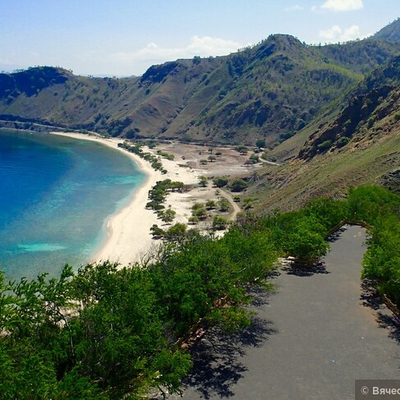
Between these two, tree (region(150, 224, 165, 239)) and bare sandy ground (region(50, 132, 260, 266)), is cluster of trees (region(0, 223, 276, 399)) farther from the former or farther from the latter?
tree (region(150, 224, 165, 239))

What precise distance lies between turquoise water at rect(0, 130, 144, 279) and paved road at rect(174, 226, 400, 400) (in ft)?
137

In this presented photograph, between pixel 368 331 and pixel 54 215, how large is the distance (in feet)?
264

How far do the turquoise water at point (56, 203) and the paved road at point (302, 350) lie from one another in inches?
1639

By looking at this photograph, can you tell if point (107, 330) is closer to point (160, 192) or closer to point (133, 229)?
point (133, 229)

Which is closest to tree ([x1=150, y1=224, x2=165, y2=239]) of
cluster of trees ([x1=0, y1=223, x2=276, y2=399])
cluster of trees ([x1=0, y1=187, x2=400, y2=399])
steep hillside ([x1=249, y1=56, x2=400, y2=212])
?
steep hillside ([x1=249, y1=56, x2=400, y2=212])

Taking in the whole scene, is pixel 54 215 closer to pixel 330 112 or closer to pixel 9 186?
pixel 9 186

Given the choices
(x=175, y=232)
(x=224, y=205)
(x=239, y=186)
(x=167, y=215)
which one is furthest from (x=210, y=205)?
(x=175, y=232)

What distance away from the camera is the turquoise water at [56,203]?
221 feet

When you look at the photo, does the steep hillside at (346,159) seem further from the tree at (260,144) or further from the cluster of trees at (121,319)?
the tree at (260,144)

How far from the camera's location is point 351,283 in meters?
32.5

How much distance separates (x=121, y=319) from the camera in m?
18.6

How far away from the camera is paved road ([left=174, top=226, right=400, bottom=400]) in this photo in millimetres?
19906

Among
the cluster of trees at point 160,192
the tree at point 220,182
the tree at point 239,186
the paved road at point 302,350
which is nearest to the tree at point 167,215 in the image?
the cluster of trees at point 160,192

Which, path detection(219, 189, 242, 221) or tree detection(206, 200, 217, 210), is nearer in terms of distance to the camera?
path detection(219, 189, 242, 221)
